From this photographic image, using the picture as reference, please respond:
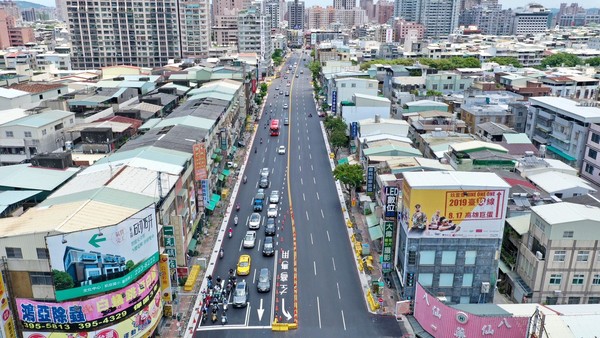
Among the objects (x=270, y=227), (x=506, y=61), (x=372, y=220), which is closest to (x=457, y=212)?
(x=372, y=220)

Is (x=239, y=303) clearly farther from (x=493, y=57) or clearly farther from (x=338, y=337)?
(x=493, y=57)

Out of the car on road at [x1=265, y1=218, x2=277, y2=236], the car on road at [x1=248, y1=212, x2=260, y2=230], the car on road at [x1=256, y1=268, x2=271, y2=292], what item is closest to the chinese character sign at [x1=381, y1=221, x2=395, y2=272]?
the car on road at [x1=256, y1=268, x2=271, y2=292]

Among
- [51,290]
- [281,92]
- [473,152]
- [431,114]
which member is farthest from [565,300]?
[281,92]

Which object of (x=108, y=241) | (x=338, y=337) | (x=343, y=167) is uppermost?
(x=108, y=241)

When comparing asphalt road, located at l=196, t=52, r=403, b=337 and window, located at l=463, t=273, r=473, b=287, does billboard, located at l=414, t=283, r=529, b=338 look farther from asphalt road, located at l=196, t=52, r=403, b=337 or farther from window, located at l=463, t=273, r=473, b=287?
window, located at l=463, t=273, r=473, b=287

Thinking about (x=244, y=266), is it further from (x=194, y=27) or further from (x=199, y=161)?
(x=194, y=27)
